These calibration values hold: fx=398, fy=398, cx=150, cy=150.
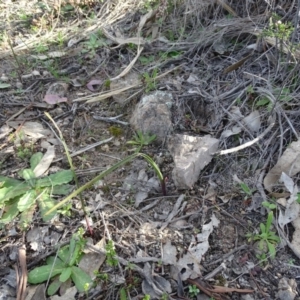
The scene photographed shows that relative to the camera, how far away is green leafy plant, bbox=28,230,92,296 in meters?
1.55

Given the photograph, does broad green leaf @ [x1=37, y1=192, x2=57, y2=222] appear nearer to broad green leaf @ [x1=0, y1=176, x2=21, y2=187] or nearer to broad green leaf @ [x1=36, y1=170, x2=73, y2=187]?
broad green leaf @ [x1=36, y1=170, x2=73, y2=187]

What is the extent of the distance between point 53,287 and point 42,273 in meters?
0.07

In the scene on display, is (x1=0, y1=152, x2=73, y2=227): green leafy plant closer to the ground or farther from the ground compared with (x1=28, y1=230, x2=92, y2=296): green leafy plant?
farther from the ground

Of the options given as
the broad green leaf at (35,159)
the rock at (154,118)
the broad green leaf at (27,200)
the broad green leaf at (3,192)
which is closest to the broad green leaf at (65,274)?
the broad green leaf at (27,200)

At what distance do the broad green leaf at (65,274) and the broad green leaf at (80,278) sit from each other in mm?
18

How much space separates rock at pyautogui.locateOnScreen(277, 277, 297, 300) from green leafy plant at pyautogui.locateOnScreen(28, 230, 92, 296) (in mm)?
740

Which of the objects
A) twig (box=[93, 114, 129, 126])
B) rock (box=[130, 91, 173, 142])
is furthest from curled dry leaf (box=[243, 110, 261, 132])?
twig (box=[93, 114, 129, 126])

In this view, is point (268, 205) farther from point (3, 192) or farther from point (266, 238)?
point (3, 192)

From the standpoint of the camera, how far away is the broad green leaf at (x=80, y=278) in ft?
5.05

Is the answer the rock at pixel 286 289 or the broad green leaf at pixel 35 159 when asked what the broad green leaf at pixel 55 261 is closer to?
→ the broad green leaf at pixel 35 159

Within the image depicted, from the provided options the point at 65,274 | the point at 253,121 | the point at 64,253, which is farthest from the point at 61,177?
the point at 253,121

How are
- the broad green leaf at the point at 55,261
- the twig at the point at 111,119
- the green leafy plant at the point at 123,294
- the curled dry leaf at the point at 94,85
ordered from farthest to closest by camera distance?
the curled dry leaf at the point at 94,85
the twig at the point at 111,119
the broad green leaf at the point at 55,261
the green leafy plant at the point at 123,294

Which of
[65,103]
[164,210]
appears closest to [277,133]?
[164,210]

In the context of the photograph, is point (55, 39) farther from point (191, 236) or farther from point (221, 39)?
point (191, 236)
